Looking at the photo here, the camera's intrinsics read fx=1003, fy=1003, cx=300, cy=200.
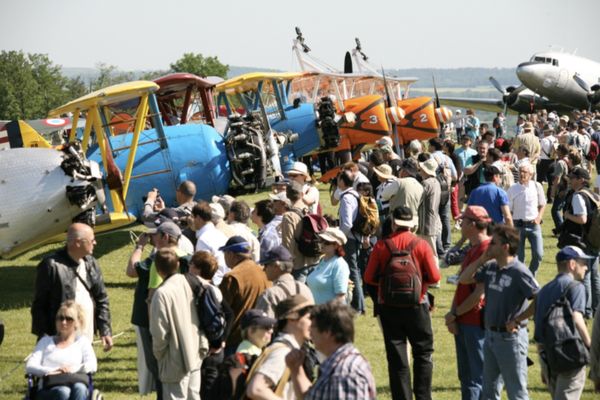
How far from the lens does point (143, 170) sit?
15016 millimetres

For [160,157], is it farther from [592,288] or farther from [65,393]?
[65,393]

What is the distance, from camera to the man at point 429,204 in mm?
12633

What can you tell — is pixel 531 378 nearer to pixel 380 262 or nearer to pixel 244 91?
pixel 380 262

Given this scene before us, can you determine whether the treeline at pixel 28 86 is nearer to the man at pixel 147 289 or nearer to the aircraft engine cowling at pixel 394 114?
the aircraft engine cowling at pixel 394 114

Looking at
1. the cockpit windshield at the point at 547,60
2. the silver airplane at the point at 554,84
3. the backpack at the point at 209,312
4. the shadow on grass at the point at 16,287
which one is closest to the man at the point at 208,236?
the backpack at the point at 209,312

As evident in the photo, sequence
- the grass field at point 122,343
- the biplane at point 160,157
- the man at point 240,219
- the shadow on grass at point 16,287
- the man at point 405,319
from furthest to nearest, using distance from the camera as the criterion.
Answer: the biplane at point 160,157, the shadow on grass at point 16,287, the man at point 240,219, the grass field at point 122,343, the man at point 405,319

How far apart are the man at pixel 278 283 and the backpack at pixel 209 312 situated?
0.92 feet

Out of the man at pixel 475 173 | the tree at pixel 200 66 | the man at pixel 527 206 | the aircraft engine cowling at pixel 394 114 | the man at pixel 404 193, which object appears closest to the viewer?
the man at pixel 404 193

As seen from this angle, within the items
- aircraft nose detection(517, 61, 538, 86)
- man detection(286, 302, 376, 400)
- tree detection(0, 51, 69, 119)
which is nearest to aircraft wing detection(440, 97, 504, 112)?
aircraft nose detection(517, 61, 538, 86)

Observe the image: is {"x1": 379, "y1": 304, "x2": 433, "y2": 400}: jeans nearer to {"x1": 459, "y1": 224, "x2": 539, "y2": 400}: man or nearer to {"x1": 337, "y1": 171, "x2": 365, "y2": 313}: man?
{"x1": 459, "y1": 224, "x2": 539, "y2": 400}: man

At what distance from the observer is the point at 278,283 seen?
6.91 metres

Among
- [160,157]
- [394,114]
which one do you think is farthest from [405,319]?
[394,114]

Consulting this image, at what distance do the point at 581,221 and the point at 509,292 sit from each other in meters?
4.02

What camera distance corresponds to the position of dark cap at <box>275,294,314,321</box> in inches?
214
